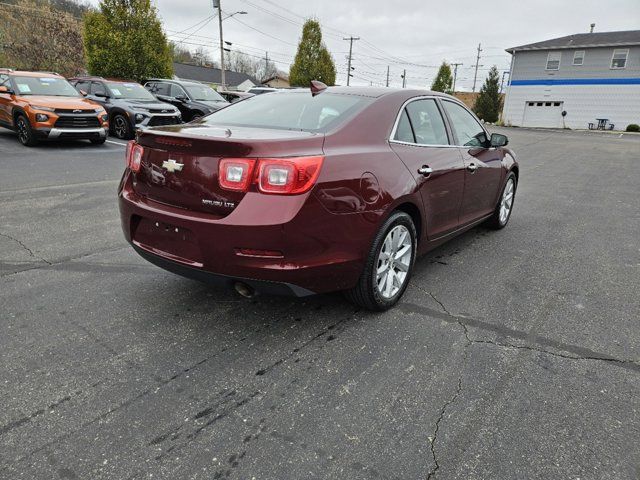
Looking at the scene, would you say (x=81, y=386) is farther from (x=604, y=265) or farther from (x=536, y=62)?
(x=536, y=62)

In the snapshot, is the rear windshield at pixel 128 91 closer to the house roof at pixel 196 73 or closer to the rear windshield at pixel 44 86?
the rear windshield at pixel 44 86

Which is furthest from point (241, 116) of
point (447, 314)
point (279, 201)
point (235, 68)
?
point (235, 68)

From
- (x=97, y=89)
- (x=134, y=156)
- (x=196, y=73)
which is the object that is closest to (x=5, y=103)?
(x=97, y=89)

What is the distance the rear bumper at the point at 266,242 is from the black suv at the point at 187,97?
13.0m

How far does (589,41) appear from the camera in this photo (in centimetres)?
3738

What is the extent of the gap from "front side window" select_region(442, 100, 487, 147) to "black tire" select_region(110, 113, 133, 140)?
10.6 m

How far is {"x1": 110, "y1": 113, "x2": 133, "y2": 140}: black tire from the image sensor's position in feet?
42.4

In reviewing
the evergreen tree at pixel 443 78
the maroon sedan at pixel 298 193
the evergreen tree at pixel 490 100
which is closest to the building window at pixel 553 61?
the evergreen tree at pixel 490 100

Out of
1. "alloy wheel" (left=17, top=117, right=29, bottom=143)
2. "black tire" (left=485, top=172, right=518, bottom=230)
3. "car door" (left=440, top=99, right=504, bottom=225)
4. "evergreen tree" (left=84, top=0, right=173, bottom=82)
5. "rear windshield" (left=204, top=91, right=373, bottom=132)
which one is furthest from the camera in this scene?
"evergreen tree" (left=84, top=0, right=173, bottom=82)

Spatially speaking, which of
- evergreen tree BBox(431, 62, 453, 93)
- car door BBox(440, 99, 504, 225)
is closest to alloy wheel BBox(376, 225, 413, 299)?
car door BBox(440, 99, 504, 225)

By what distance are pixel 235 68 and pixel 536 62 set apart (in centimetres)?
6581

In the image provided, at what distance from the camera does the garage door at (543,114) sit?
38688mm

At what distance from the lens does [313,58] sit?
40719 millimetres

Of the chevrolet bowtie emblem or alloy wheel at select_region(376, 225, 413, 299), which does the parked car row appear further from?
alloy wheel at select_region(376, 225, 413, 299)
